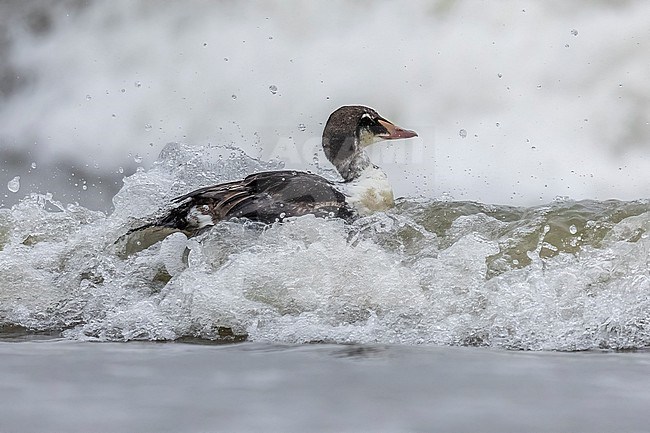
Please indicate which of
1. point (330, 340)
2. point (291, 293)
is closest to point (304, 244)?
point (291, 293)

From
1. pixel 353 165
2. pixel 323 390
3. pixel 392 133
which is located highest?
pixel 392 133

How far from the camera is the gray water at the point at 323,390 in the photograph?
1.73 metres

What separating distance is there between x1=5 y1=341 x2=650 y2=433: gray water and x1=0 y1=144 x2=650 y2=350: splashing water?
300 mm

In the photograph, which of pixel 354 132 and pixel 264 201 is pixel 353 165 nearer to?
pixel 354 132

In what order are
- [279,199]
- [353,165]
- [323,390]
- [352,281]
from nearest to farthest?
[323,390] < [352,281] < [279,199] < [353,165]

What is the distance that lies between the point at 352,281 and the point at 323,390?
4.05 feet

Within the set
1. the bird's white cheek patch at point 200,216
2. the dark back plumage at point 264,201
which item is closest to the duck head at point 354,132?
the dark back plumage at point 264,201

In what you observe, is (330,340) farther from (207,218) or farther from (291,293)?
(207,218)

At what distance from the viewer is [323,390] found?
1.97m

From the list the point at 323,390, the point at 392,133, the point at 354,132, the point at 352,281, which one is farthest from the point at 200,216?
the point at 323,390

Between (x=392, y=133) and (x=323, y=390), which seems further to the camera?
(x=392, y=133)

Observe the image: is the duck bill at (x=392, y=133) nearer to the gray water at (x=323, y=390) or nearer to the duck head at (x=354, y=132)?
the duck head at (x=354, y=132)

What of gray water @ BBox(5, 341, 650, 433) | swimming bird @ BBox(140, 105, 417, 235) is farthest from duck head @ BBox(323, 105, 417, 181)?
gray water @ BBox(5, 341, 650, 433)

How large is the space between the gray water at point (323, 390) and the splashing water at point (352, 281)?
300mm
